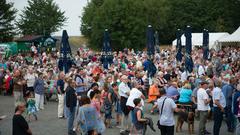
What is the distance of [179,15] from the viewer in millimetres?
78938

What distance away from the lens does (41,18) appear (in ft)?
286

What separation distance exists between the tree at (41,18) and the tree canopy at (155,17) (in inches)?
296

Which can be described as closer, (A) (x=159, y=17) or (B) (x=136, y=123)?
(B) (x=136, y=123)

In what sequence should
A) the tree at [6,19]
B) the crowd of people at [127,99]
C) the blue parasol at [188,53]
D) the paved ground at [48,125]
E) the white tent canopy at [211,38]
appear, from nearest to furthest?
1. the crowd of people at [127,99]
2. the paved ground at [48,125]
3. the blue parasol at [188,53]
4. the white tent canopy at [211,38]
5. the tree at [6,19]

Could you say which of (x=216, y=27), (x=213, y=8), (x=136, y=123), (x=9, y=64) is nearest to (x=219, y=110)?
(x=136, y=123)

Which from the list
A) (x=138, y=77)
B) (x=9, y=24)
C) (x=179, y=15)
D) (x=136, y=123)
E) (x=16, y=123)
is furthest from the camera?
(x=179, y=15)

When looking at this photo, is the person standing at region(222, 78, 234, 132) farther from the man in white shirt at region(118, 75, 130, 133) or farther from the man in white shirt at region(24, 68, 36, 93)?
the man in white shirt at region(24, 68, 36, 93)

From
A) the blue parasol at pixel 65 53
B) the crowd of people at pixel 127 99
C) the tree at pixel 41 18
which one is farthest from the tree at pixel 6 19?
the blue parasol at pixel 65 53

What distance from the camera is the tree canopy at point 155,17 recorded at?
6506cm

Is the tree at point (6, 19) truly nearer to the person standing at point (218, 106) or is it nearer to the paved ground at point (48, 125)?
the paved ground at point (48, 125)

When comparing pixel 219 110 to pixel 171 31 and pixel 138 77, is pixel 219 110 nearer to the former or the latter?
pixel 138 77

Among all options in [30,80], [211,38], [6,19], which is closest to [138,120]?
[30,80]

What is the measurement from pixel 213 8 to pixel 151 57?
58511 mm

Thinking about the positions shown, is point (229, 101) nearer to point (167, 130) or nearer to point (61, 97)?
point (167, 130)
